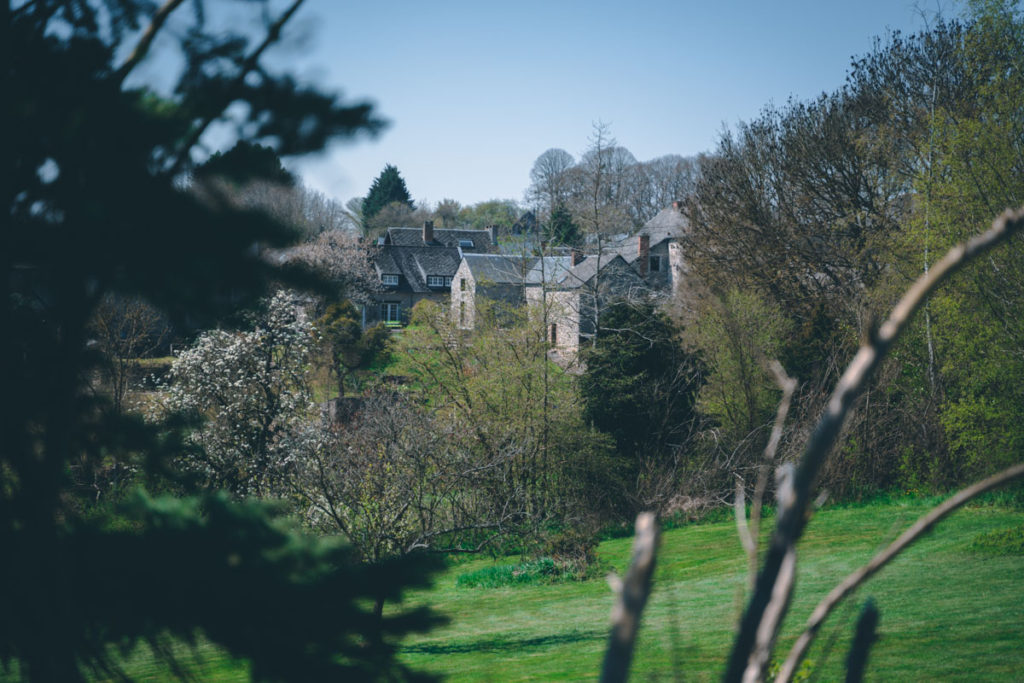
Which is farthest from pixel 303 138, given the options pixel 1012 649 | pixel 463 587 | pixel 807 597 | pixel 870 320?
pixel 463 587

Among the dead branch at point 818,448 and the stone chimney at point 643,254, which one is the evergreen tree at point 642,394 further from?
the stone chimney at point 643,254

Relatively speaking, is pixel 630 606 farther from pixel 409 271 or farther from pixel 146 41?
pixel 409 271

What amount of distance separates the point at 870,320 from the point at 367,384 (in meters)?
28.9

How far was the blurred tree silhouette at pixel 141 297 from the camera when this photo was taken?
1.47 metres

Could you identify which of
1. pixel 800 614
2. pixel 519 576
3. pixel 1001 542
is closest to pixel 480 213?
pixel 519 576

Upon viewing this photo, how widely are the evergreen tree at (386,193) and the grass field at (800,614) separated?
177 ft

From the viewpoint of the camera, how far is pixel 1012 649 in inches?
300

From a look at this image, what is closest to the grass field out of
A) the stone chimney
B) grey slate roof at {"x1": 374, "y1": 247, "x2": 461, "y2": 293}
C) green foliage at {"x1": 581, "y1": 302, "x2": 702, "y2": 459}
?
green foliage at {"x1": 581, "y1": 302, "x2": 702, "y2": 459}

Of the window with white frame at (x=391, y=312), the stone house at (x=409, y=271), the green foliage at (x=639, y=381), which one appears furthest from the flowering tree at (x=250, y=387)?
the window with white frame at (x=391, y=312)

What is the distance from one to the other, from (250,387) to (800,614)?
41.2ft

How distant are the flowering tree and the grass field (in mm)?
4912

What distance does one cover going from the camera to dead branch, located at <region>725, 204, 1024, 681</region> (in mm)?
901

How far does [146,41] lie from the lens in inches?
66.0

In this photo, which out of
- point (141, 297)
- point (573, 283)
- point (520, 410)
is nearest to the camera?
point (141, 297)
